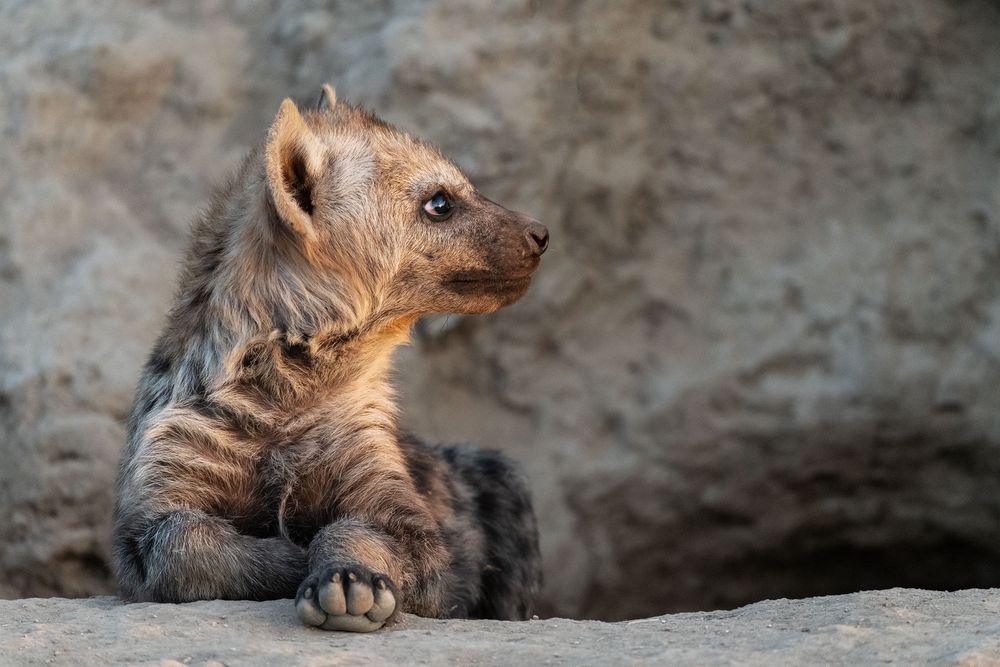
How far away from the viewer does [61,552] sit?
5.00 metres

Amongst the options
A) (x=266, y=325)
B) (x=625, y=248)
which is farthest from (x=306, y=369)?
(x=625, y=248)

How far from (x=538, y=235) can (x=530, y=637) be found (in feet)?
4.52

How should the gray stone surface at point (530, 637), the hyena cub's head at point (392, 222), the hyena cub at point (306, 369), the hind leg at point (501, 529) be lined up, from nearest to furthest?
the gray stone surface at point (530, 637) < the hyena cub at point (306, 369) < the hyena cub's head at point (392, 222) < the hind leg at point (501, 529)

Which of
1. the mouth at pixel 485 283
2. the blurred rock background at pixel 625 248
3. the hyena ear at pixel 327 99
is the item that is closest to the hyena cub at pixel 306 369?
the mouth at pixel 485 283

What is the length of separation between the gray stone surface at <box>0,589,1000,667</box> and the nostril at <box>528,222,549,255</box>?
3.90 ft

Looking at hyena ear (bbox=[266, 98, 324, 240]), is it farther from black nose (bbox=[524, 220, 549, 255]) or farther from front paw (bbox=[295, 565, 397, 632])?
front paw (bbox=[295, 565, 397, 632])

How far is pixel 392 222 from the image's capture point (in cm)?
373

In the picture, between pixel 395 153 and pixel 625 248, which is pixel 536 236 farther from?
pixel 625 248

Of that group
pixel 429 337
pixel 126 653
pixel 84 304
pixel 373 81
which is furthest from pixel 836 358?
pixel 126 653

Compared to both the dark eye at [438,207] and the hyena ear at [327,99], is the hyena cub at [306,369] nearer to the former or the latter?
the dark eye at [438,207]

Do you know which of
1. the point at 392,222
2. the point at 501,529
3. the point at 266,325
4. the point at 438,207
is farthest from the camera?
the point at 501,529

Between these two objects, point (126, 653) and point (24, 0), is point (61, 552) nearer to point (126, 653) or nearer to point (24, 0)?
point (24, 0)

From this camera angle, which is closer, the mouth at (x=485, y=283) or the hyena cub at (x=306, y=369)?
the hyena cub at (x=306, y=369)

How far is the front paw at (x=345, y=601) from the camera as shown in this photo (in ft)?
9.26
